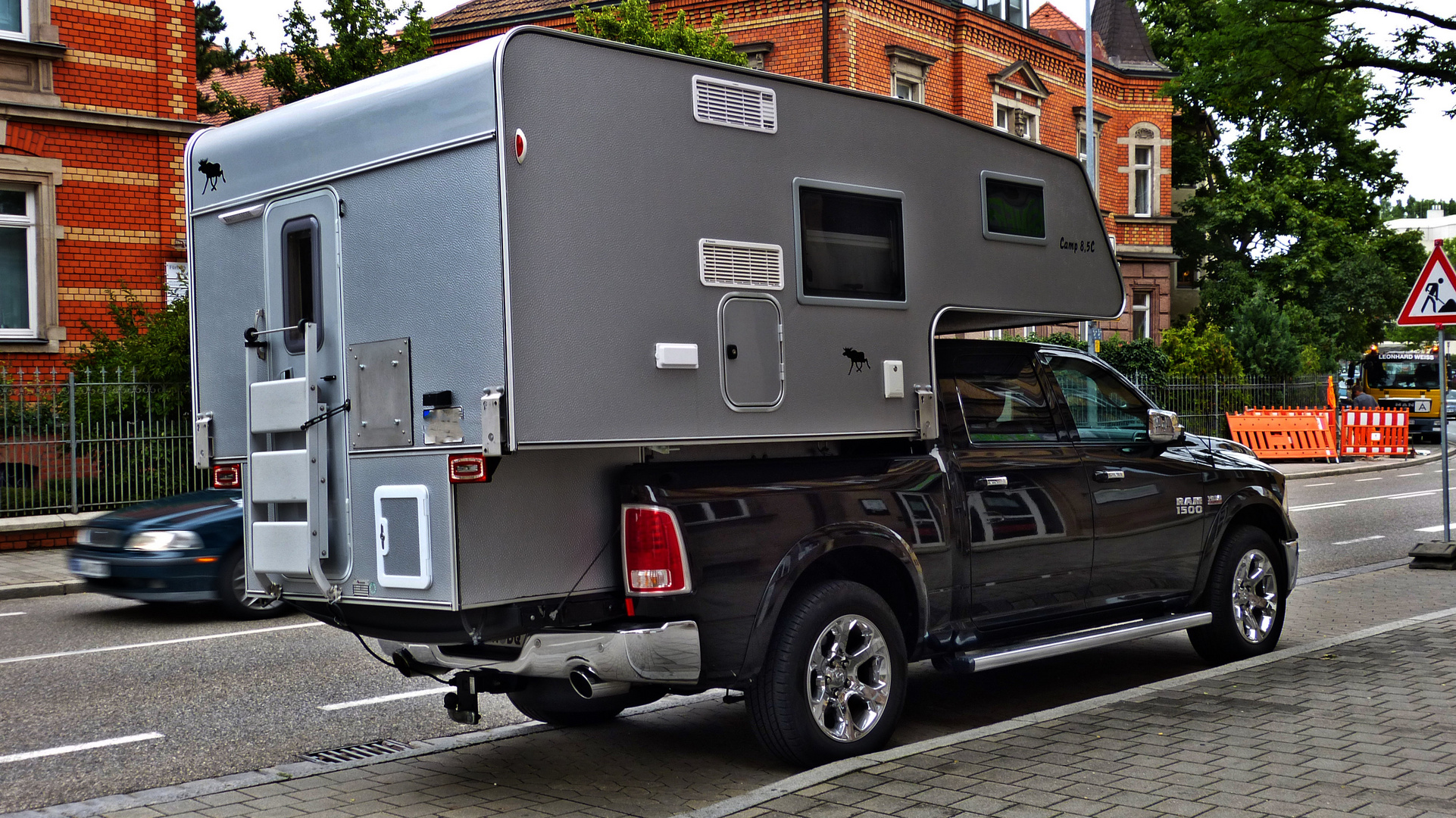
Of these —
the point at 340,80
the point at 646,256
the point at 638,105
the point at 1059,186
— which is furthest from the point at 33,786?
the point at 340,80

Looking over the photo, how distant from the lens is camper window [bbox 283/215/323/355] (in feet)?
18.5

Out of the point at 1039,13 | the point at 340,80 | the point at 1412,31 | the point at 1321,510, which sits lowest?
the point at 1321,510

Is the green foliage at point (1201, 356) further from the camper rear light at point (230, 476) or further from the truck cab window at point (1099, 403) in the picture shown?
the camper rear light at point (230, 476)

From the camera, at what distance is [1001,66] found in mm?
31828

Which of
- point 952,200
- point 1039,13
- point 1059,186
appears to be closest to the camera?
point 952,200

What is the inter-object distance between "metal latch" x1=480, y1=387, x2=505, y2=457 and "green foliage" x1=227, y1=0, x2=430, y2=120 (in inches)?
754

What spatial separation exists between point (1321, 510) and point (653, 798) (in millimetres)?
16163

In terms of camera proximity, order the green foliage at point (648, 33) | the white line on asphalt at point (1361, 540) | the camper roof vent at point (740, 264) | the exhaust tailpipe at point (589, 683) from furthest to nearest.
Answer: the green foliage at point (648, 33) < the white line on asphalt at point (1361, 540) < the camper roof vent at point (740, 264) < the exhaust tailpipe at point (589, 683)

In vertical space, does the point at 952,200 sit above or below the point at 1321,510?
above

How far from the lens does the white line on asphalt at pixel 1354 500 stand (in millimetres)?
19575

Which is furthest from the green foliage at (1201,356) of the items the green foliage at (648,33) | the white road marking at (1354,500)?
the green foliage at (648,33)

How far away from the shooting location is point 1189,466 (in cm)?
766

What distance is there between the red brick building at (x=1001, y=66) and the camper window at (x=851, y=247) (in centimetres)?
1624

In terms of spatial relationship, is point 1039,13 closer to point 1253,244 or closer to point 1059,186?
point 1253,244
